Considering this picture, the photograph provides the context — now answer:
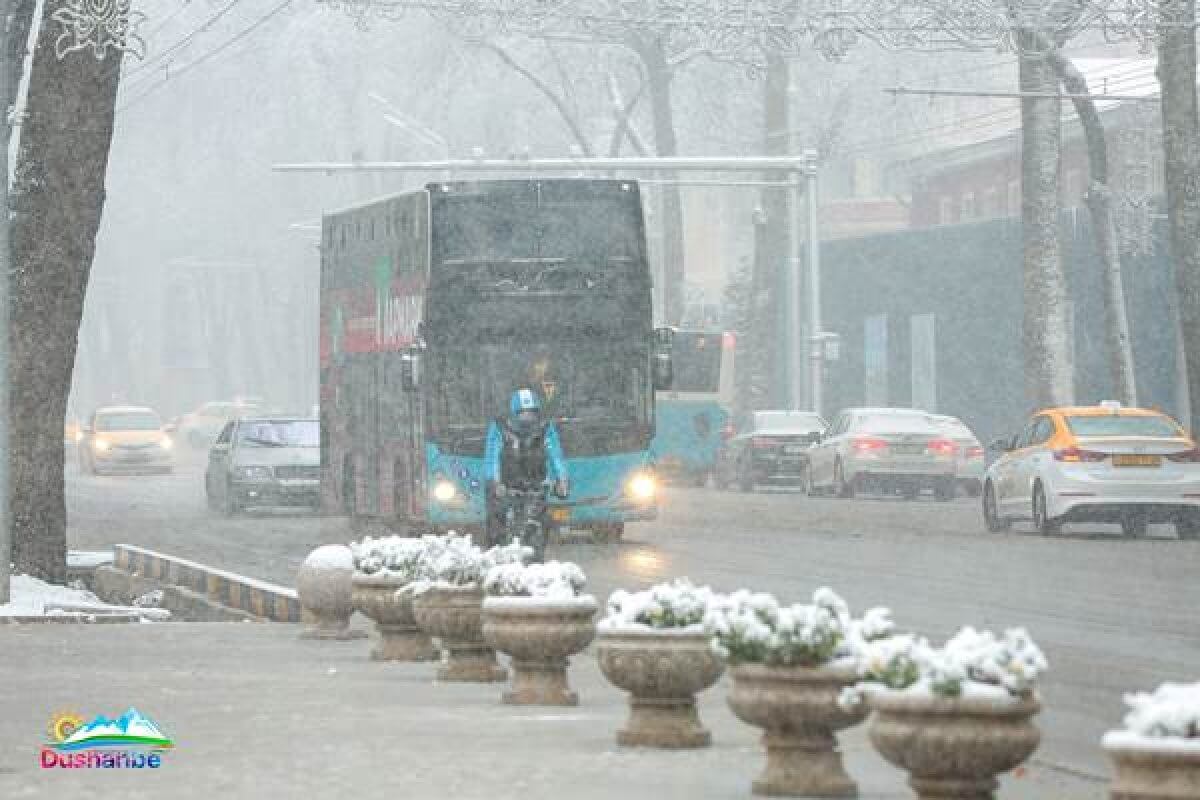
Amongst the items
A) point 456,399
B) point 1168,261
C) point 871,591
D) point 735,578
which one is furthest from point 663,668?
point 1168,261

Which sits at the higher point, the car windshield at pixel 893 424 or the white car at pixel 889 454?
the car windshield at pixel 893 424

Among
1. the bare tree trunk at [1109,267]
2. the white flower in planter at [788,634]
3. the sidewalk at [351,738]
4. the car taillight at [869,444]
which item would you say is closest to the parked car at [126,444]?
the car taillight at [869,444]

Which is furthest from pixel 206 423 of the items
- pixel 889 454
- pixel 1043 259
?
pixel 1043 259

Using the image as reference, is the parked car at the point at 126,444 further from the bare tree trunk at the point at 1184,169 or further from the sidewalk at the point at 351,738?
the sidewalk at the point at 351,738

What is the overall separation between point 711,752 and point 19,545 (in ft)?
47.4

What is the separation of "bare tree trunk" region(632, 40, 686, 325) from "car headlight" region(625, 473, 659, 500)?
Result: 37.6 m

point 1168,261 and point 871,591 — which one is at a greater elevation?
point 1168,261

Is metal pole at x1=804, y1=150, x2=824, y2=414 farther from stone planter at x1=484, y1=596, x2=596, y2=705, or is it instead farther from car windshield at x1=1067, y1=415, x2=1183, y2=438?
stone planter at x1=484, y1=596, x2=596, y2=705

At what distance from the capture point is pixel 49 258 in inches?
1021

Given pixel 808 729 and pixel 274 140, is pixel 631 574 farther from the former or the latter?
pixel 274 140

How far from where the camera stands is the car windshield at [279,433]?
45.8 m

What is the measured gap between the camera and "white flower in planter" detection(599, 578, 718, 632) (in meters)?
12.5

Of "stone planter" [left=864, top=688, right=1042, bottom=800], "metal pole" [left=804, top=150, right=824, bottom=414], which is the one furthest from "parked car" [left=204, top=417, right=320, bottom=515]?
"stone planter" [left=864, top=688, right=1042, bottom=800]

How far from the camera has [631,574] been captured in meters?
27.7
